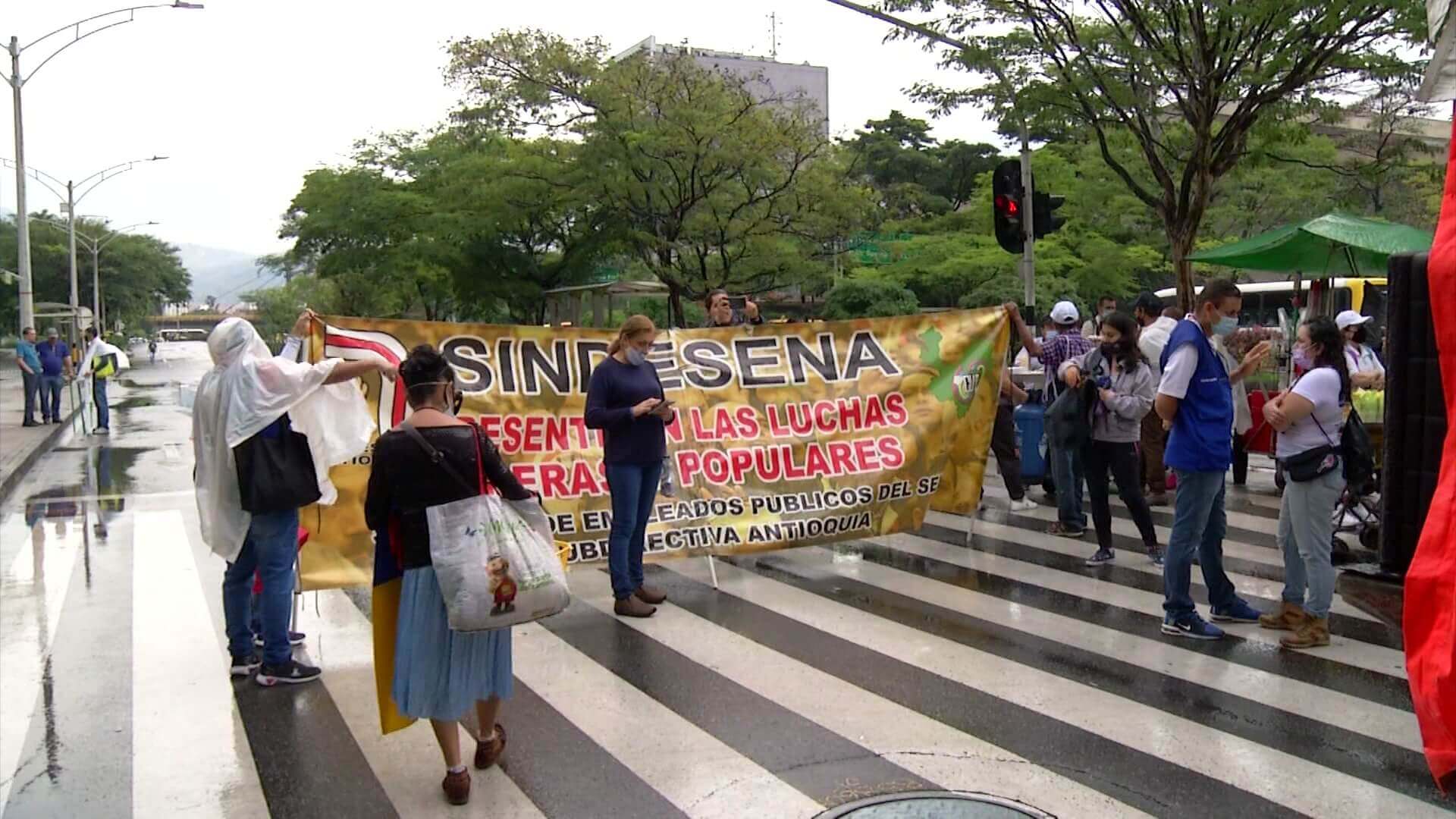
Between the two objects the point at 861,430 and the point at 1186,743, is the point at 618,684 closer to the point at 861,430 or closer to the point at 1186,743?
the point at 1186,743

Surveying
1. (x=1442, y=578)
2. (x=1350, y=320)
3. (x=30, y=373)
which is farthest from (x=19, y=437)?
(x=1442, y=578)

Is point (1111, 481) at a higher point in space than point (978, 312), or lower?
lower

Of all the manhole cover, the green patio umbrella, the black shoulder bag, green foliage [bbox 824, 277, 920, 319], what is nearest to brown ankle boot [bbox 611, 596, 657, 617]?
the black shoulder bag

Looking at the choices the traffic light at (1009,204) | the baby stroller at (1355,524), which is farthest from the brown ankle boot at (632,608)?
the traffic light at (1009,204)

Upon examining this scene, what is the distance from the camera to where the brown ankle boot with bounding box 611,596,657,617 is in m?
7.02

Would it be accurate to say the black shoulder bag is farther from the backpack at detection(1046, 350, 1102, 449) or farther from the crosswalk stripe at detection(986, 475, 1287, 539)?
the crosswalk stripe at detection(986, 475, 1287, 539)

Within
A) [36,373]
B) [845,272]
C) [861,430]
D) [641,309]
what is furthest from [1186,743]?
[641,309]

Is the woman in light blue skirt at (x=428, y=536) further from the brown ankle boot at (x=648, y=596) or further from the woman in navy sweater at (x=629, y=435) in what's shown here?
the brown ankle boot at (x=648, y=596)

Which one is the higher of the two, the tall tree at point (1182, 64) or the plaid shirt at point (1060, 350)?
the tall tree at point (1182, 64)

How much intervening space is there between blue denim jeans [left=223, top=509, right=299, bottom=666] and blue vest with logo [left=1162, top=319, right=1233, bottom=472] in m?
4.50

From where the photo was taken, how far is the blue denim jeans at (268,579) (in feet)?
18.8

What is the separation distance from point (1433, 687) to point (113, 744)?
197 inches

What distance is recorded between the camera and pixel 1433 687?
221cm

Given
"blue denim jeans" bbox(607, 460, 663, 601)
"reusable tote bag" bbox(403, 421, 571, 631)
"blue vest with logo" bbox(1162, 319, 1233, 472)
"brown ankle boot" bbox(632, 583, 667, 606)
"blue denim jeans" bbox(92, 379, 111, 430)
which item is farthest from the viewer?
"blue denim jeans" bbox(92, 379, 111, 430)
